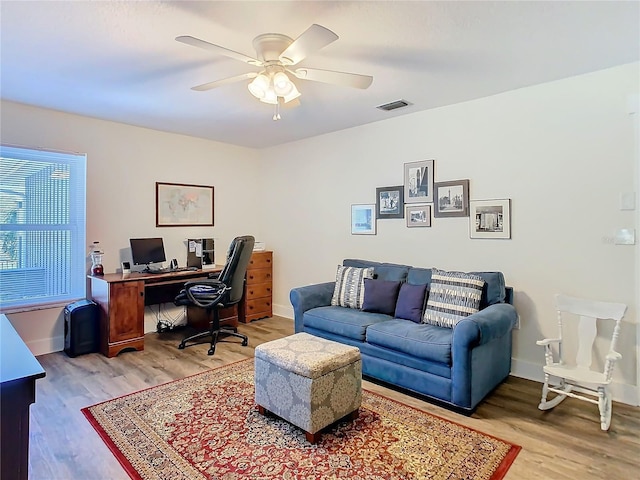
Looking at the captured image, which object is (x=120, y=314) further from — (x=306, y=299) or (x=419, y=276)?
(x=419, y=276)

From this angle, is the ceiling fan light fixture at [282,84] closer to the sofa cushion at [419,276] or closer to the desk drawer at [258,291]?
the sofa cushion at [419,276]

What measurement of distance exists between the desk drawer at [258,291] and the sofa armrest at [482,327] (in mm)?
3035

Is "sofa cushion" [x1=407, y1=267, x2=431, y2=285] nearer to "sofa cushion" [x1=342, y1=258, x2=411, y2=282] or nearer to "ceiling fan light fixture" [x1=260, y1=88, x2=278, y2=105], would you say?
"sofa cushion" [x1=342, y1=258, x2=411, y2=282]

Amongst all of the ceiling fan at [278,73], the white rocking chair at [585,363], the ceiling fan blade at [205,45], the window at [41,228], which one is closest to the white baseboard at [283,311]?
the window at [41,228]

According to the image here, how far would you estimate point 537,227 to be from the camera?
3.13 metres

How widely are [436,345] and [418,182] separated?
182 cm

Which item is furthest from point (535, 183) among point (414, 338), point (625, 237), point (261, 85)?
point (261, 85)

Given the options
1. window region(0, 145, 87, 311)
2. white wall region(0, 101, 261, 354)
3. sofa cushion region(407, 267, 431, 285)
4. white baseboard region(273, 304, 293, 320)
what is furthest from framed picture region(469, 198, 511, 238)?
window region(0, 145, 87, 311)

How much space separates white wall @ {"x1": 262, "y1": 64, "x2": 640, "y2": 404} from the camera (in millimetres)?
2768

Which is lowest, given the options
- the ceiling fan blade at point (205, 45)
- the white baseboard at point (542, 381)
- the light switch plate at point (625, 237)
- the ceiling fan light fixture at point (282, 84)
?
the white baseboard at point (542, 381)

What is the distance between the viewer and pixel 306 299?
3.74 meters

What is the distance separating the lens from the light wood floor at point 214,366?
78.4 inches

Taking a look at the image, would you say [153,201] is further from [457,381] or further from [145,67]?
[457,381]

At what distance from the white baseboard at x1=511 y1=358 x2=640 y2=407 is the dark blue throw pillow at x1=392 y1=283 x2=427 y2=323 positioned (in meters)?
0.95
